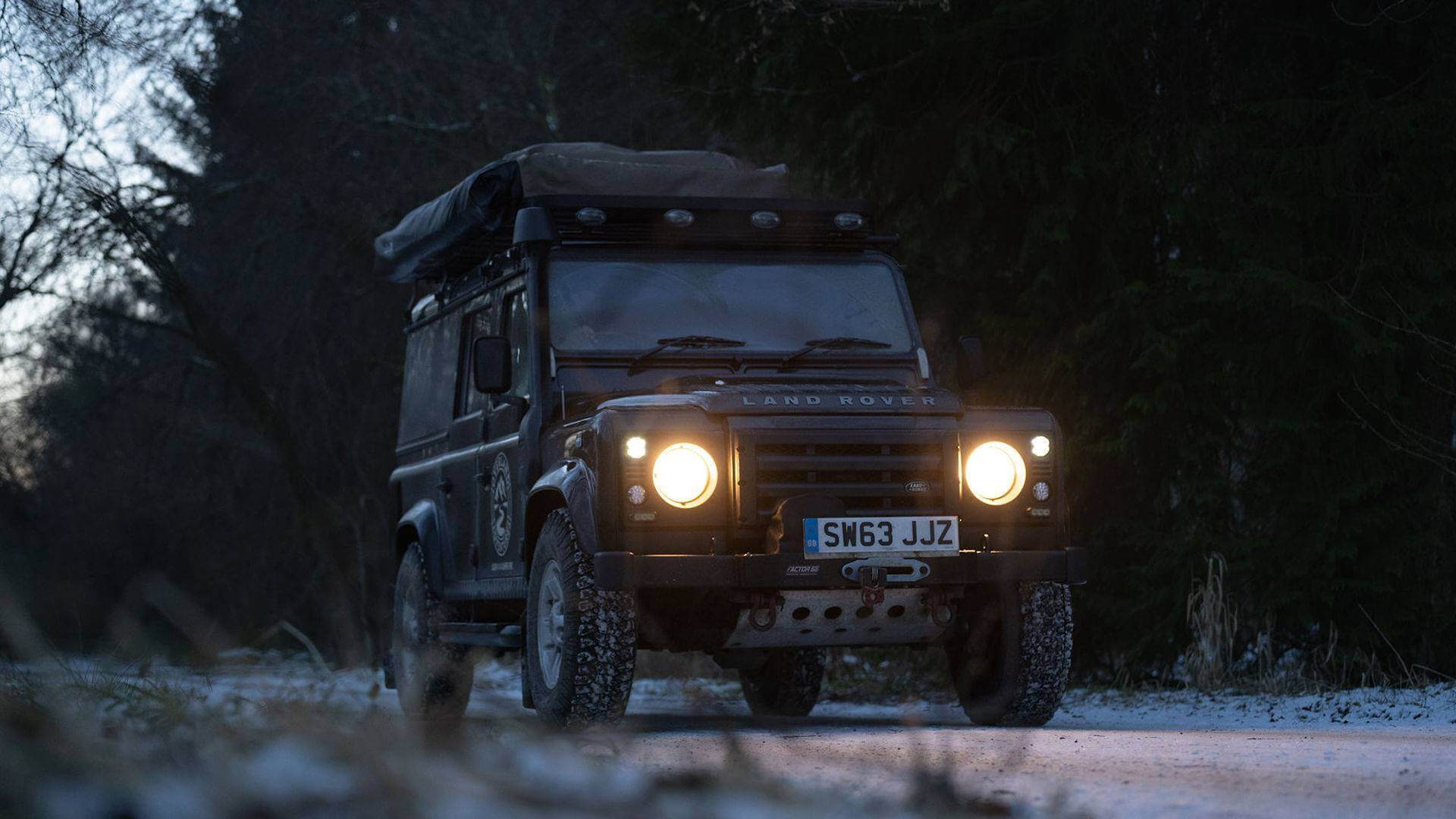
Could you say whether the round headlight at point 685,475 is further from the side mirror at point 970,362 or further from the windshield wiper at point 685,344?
the side mirror at point 970,362

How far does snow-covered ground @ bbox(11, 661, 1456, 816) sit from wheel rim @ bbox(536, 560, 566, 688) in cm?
55

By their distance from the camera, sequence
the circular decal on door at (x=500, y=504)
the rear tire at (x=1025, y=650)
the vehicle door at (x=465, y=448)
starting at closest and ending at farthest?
1. the rear tire at (x=1025, y=650)
2. the circular decal on door at (x=500, y=504)
3. the vehicle door at (x=465, y=448)

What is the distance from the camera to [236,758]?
3756 millimetres

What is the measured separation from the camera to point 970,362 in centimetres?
974

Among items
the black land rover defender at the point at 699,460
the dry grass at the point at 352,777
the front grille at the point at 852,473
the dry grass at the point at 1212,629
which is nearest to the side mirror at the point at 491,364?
the black land rover defender at the point at 699,460

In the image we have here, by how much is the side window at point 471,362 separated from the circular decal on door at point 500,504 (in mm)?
605

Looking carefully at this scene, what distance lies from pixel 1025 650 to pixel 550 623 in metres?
2.10

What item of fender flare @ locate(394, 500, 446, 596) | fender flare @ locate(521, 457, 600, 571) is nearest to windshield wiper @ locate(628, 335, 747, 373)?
fender flare @ locate(521, 457, 600, 571)

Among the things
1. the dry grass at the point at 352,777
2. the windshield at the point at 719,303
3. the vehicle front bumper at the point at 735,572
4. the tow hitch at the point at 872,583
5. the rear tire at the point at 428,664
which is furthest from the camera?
the rear tire at the point at 428,664

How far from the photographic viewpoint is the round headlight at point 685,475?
25.8ft

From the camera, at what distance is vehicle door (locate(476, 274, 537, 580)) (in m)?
9.24

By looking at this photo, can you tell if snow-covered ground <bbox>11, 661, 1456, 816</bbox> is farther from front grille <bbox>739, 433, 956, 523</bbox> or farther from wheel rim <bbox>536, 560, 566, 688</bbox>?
front grille <bbox>739, 433, 956, 523</bbox>

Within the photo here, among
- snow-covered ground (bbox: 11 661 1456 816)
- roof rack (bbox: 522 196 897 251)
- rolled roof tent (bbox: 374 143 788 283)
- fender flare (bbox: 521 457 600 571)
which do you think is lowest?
snow-covered ground (bbox: 11 661 1456 816)

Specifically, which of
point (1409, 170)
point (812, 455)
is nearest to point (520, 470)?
point (812, 455)
